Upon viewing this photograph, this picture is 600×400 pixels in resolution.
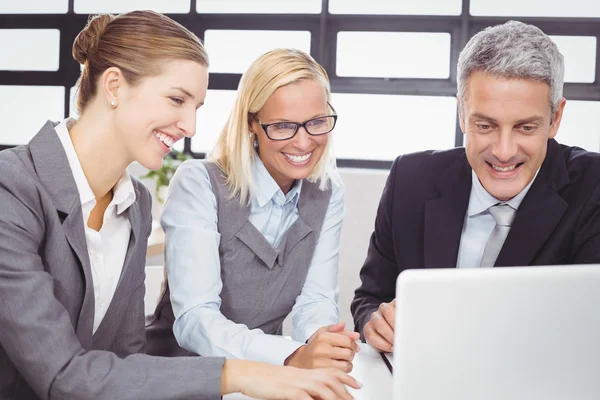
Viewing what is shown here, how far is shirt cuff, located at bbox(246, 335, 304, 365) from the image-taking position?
4.57 ft

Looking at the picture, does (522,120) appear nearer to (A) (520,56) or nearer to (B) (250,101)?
(A) (520,56)

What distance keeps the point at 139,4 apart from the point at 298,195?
345 centimetres

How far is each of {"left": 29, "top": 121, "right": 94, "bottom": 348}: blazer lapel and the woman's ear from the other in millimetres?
140

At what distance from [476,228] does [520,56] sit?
47 cm

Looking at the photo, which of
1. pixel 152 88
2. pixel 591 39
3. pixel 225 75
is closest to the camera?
pixel 152 88

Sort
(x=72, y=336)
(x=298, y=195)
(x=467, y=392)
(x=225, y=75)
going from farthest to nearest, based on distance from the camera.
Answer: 1. (x=225, y=75)
2. (x=298, y=195)
3. (x=72, y=336)
4. (x=467, y=392)

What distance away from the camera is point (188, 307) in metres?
1.55

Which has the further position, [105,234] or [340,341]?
[105,234]

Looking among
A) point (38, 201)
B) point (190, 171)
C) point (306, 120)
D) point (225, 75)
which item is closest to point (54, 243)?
point (38, 201)

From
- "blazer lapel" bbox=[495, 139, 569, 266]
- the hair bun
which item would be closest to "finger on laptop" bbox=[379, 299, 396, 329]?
"blazer lapel" bbox=[495, 139, 569, 266]

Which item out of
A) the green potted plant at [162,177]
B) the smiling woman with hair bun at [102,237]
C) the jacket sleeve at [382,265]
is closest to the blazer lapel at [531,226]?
the jacket sleeve at [382,265]

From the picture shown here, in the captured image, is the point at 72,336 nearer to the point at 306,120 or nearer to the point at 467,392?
the point at 467,392

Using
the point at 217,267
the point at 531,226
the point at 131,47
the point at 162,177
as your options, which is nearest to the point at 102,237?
the point at 217,267

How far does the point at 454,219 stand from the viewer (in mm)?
1725
